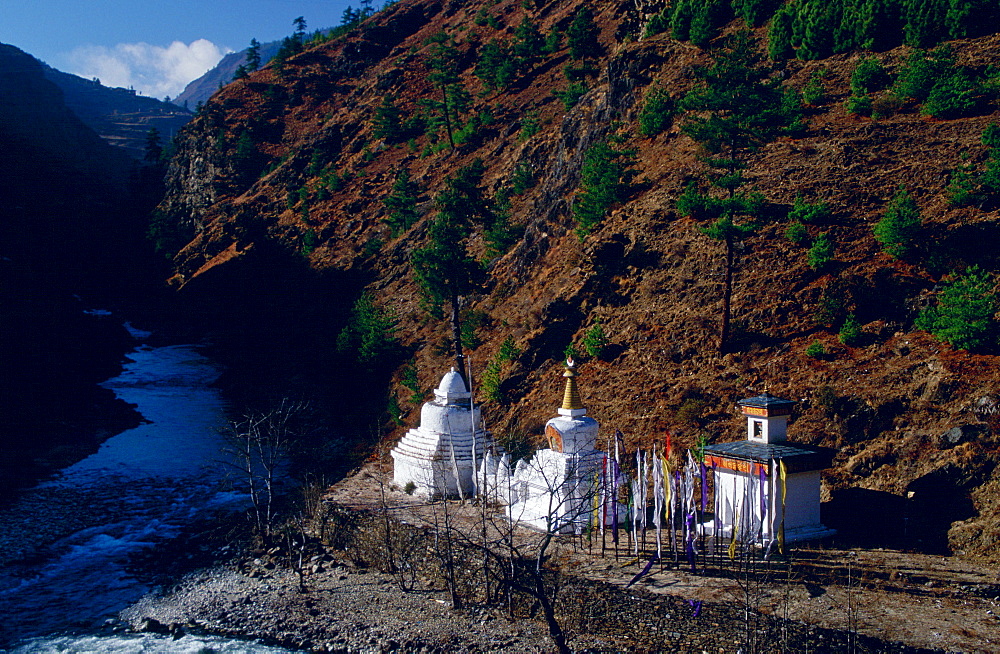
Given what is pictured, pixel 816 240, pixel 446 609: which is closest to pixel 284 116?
pixel 816 240

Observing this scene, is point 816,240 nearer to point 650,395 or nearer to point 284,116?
point 650,395

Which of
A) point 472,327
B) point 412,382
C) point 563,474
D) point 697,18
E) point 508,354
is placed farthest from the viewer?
point 697,18

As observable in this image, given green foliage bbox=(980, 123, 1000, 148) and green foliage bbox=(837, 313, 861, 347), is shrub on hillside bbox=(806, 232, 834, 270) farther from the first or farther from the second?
green foliage bbox=(980, 123, 1000, 148)

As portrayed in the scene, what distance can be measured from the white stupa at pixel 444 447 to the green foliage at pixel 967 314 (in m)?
16.6

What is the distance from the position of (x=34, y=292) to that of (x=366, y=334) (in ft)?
104

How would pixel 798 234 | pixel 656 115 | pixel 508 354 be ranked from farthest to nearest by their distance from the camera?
pixel 656 115 → pixel 508 354 → pixel 798 234

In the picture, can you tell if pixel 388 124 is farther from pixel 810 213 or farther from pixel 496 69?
pixel 810 213

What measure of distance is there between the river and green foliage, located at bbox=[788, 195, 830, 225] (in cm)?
2674

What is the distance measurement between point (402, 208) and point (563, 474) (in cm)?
3876

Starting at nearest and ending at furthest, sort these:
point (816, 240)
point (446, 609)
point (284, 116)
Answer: point (446, 609)
point (816, 240)
point (284, 116)

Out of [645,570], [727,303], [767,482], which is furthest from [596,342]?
[645,570]

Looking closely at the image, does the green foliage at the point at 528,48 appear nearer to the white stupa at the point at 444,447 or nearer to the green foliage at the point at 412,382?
the green foliage at the point at 412,382

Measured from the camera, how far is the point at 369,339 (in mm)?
46562

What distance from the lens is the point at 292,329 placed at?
195 feet
